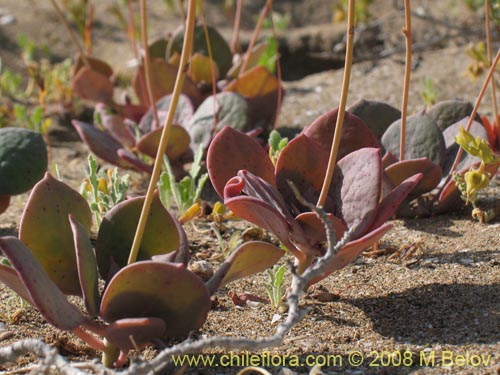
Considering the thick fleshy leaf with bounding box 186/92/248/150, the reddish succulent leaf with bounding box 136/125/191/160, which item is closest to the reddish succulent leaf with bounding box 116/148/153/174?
the reddish succulent leaf with bounding box 136/125/191/160

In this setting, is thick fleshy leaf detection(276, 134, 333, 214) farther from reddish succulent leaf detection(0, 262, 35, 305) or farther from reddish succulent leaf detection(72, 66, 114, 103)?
reddish succulent leaf detection(72, 66, 114, 103)

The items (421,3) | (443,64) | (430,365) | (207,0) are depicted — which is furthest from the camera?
(207,0)

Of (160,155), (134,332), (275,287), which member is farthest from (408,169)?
(134,332)

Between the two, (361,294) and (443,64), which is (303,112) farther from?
(361,294)

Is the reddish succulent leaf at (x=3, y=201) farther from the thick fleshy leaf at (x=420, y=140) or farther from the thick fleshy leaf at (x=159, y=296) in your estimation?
the thick fleshy leaf at (x=420, y=140)

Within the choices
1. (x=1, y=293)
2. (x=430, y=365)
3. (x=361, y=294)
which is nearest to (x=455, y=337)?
(x=430, y=365)

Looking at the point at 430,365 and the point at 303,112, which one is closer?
the point at 430,365

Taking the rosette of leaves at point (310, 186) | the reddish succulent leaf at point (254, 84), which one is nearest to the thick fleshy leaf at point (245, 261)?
the rosette of leaves at point (310, 186)

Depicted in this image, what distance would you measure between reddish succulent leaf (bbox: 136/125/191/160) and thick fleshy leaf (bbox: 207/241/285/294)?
1114 millimetres

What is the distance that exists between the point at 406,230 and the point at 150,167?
92cm

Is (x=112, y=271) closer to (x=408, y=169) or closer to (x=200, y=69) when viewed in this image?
(x=408, y=169)

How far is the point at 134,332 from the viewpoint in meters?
1.47

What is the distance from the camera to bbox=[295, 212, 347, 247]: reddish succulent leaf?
5.73 ft

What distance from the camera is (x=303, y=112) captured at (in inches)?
142
